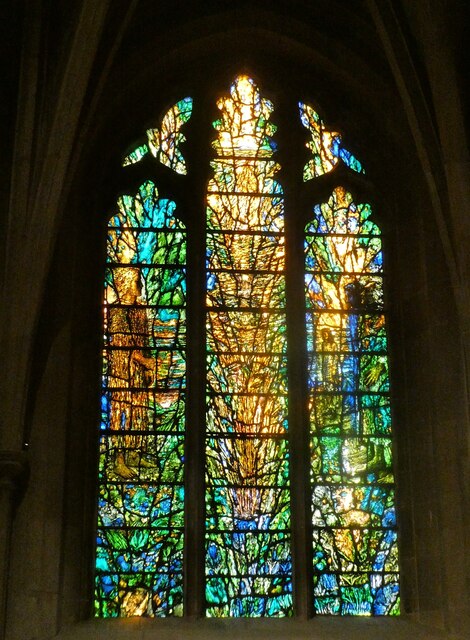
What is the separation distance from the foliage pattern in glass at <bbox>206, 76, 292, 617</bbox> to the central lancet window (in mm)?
13

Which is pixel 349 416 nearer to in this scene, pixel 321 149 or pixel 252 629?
pixel 252 629

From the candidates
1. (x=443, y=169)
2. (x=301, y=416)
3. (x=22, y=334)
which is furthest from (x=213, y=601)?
(x=443, y=169)

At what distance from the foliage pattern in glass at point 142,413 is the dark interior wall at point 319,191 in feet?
0.55

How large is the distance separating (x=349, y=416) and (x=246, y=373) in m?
0.89

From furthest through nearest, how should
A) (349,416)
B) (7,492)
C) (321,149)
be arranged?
1. (321,149)
2. (349,416)
3. (7,492)

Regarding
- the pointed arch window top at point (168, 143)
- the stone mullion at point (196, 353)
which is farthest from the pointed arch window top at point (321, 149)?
the pointed arch window top at point (168, 143)

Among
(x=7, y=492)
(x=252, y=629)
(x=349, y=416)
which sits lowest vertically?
(x=252, y=629)

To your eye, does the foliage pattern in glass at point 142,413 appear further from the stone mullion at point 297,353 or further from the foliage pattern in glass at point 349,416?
the foliage pattern in glass at point 349,416

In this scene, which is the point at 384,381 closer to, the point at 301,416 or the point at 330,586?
the point at 301,416

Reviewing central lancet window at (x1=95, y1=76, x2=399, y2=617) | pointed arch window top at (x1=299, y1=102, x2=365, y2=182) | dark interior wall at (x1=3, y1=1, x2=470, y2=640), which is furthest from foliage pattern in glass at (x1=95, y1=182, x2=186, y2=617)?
pointed arch window top at (x1=299, y1=102, x2=365, y2=182)

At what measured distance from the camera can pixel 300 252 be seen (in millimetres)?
12703

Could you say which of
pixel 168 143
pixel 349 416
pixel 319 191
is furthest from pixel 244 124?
pixel 349 416

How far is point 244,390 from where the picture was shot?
12266 mm

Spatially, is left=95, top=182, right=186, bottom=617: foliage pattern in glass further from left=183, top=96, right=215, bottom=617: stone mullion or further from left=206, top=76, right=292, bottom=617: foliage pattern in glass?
left=206, top=76, right=292, bottom=617: foliage pattern in glass
